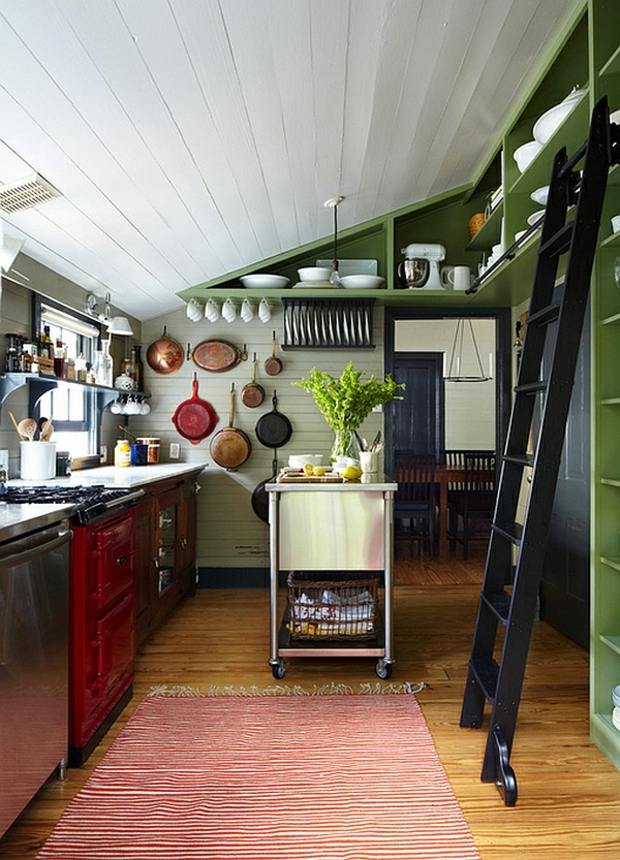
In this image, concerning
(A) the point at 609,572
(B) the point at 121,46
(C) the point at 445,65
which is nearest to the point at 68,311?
(B) the point at 121,46

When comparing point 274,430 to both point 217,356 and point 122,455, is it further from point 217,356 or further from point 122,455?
point 122,455

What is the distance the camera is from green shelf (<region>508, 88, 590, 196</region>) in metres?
2.44

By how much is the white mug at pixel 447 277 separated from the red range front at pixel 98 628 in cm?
289

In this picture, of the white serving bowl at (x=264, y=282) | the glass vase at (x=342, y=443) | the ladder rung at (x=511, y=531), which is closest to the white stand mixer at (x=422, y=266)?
the white serving bowl at (x=264, y=282)

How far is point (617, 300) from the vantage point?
2221mm

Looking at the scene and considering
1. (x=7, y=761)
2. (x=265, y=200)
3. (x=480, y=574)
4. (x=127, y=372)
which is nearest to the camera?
(x=7, y=761)

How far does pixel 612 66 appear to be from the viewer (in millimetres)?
2125

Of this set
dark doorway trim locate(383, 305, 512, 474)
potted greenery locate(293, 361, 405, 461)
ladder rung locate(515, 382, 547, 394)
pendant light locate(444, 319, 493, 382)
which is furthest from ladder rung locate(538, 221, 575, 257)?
pendant light locate(444, 319, 493, 382)

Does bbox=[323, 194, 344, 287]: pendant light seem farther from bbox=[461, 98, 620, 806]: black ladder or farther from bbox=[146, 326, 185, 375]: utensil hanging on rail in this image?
bbox=[461, 98, 620, 806]: black ladder

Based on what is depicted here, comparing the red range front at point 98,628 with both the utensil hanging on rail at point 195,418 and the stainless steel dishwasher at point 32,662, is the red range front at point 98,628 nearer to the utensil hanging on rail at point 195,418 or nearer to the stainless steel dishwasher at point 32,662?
the stainless steel dishwasher at point 32,662

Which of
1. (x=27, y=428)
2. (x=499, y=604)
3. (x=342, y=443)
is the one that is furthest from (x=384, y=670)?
(x=27, y=428)

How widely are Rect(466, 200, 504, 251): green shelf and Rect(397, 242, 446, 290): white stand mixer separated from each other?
248mm

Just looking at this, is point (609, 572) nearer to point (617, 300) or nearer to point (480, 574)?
point (617, 300)

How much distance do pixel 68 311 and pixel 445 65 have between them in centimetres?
234
